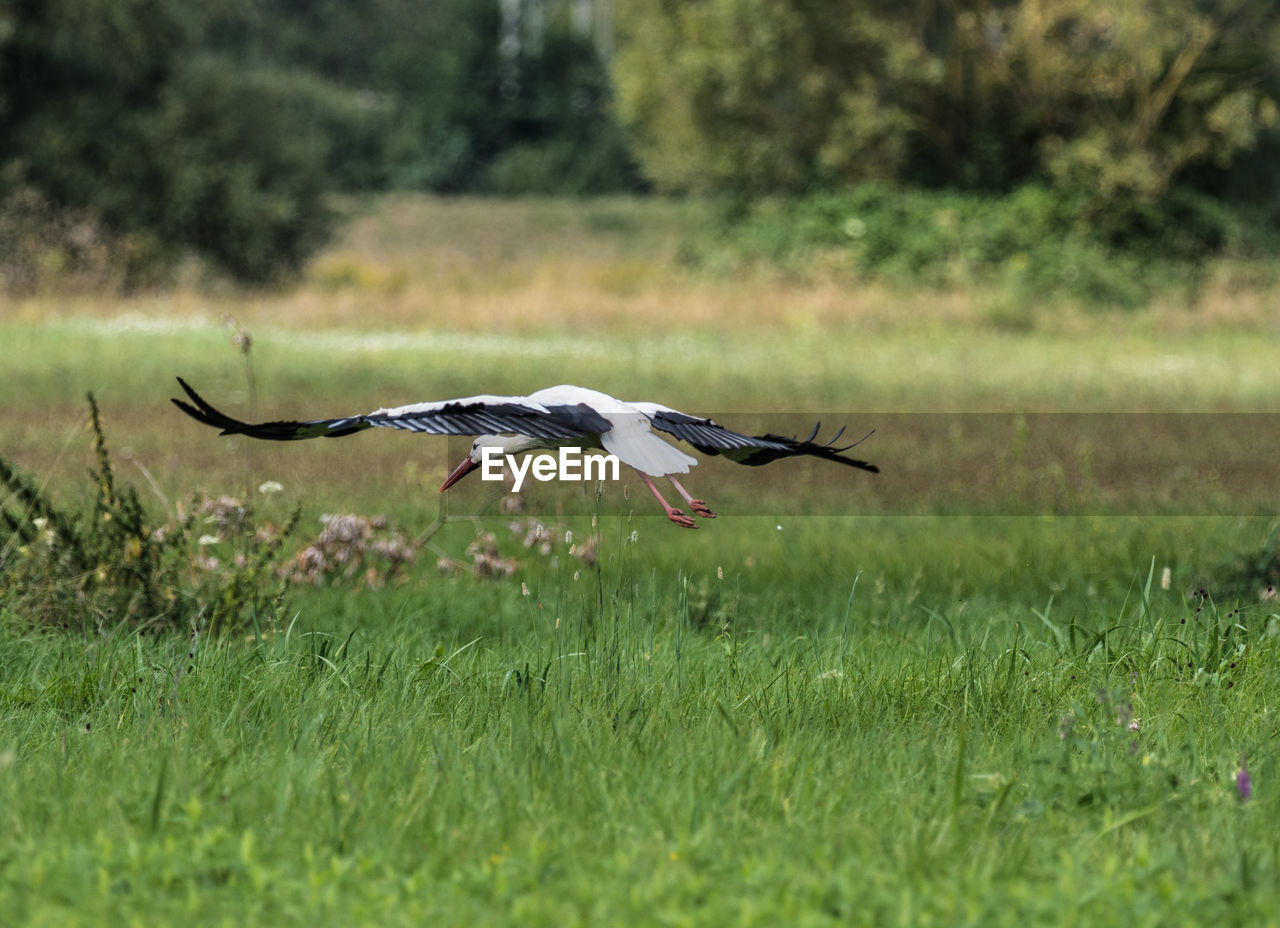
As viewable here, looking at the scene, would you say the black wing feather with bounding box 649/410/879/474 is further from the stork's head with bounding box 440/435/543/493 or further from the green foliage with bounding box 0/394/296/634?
the green foliage with bounding box 0/394/296/634

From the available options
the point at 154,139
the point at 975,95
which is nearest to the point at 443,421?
the point at 975,95

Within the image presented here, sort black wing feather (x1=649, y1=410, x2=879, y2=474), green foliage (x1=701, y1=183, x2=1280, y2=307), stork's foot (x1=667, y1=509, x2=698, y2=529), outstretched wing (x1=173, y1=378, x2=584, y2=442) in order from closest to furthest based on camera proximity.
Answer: outstretched wing (x1=173, y1=378, x2=584, y2=442), stork's foot (x1=667, y1=509, x2=698, y2=529), black wing feather (x1=649, y1=410, x2=879, y2=474), green foliage (x1=701, y1=183, x2=1280, y2=307)

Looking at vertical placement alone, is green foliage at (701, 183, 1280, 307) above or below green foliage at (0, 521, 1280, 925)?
above

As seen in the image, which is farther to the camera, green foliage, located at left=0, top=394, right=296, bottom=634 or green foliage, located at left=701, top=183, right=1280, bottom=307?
green foliage, located at left=701, top=183, right=1280, bottom=307

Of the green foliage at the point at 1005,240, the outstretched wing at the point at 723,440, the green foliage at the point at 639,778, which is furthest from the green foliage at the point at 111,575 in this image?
the green foliage at the point at 1005,240

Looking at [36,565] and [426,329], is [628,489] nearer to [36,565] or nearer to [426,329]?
[36,565]

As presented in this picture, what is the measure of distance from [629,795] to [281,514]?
17.6 ft

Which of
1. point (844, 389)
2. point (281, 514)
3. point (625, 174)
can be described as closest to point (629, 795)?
point (281, 514)

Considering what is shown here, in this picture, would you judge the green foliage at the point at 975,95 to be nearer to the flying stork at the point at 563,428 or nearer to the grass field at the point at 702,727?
the grass field at the point at 702,727

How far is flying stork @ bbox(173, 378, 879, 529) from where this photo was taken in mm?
2926

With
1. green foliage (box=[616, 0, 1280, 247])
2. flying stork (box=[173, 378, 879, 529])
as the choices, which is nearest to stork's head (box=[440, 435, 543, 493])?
→ flying stork (box=[173, 378, 879, 529])

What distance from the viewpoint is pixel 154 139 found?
98.4ft

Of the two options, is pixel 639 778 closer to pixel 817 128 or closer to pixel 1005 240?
pixel 1005 240

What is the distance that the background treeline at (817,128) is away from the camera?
91.9ft
